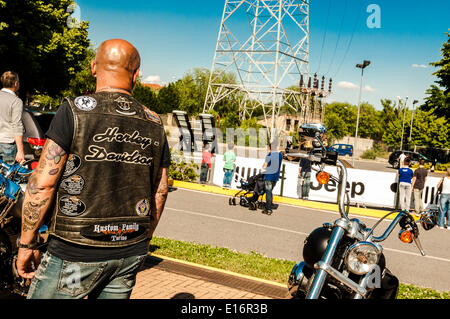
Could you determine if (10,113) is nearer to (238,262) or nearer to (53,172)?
(238,262)

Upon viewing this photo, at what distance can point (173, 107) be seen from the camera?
55188 millimetres

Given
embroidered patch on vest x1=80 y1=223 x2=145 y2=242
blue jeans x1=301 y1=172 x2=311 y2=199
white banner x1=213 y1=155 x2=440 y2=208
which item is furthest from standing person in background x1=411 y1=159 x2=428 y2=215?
embroidered patch on vest x1=80 y1=223 x2=145 y2=242

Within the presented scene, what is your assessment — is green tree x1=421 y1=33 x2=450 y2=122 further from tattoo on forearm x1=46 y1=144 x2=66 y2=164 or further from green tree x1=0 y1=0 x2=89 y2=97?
tattoo on forearm x1=46 y1=144 x2=66 y2=164

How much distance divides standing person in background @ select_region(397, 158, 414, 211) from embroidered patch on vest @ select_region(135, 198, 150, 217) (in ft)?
39.9

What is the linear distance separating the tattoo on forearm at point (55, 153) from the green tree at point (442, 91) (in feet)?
129

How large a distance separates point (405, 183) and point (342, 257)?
38.2 feet

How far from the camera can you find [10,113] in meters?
5.61

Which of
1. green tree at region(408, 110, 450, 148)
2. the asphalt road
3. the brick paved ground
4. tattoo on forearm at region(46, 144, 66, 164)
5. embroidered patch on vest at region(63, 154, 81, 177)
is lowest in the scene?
the asphalt road

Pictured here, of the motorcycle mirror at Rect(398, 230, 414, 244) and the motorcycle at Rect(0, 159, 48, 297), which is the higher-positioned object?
the motorcycle mirror at Rect(398, 230, 414, 244)

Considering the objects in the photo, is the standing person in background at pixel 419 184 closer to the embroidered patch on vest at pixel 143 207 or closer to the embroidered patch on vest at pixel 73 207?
the embroidered patch on vest at pixel 143 207

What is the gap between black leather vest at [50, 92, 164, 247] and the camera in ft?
7.17

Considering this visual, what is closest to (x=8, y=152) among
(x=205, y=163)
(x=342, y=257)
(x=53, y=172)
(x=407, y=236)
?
(x=53, y=172)
